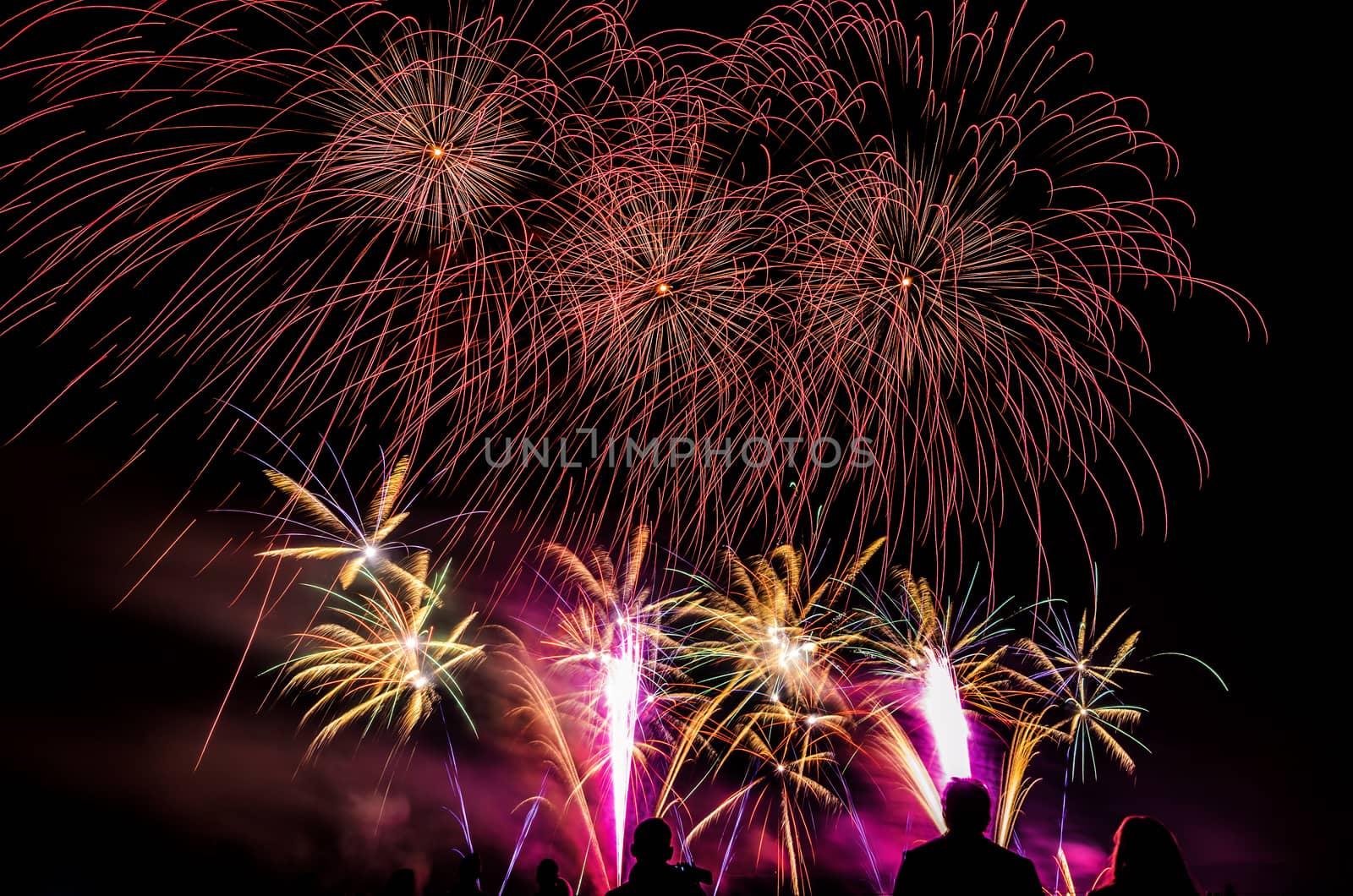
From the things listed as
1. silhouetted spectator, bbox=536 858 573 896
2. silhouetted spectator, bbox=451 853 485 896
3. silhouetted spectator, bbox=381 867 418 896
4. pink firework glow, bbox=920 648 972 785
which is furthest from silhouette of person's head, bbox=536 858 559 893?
pink firework glow, bbox=920 648 972 785

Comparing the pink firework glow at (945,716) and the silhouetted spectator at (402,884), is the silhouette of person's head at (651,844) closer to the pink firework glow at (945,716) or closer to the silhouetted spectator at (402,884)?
the silhouetted spectator at (402,884)

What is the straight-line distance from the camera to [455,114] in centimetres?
1125

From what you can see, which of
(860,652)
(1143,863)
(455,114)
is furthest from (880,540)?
(1143,863)

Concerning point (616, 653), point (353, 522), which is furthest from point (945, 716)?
point (353, 522)

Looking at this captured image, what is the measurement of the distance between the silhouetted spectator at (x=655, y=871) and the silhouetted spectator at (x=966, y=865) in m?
1.38

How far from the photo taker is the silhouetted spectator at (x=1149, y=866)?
4.34 metres

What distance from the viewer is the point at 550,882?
768 centimetres

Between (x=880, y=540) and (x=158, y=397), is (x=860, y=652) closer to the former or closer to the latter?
(x=880, y=540)

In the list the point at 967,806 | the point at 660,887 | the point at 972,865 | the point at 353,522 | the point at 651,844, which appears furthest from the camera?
the point at 353,522

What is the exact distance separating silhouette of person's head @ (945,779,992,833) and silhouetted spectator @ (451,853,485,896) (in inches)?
199

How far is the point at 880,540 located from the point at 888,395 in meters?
9.58

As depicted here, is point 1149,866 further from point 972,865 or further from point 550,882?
point 550,882

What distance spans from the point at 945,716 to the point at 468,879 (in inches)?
638

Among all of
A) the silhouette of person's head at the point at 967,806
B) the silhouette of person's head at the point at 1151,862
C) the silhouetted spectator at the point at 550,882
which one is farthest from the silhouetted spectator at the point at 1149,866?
the silhouetted spectator at the point at 550,882
